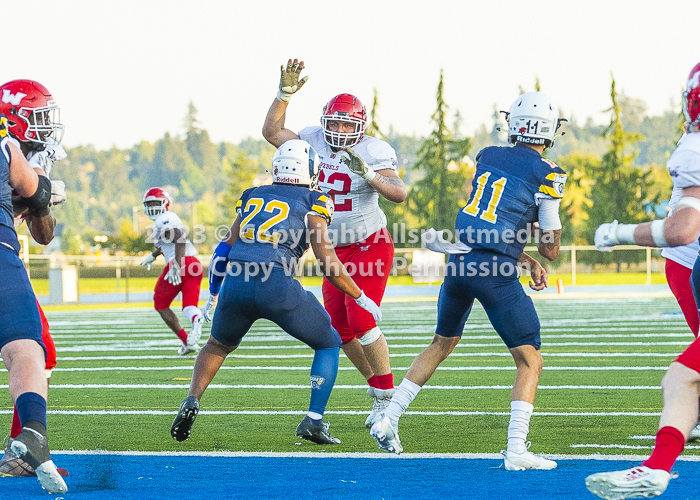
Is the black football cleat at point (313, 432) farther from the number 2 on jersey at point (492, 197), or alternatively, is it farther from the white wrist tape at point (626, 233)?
the white wrist tape at point (626, 233)

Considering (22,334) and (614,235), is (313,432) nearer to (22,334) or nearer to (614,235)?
(22,334)

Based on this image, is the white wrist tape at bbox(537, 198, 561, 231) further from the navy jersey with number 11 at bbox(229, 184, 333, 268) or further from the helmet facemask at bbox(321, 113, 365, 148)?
the helmet facemask at bbox(321, 113, 365, 148)

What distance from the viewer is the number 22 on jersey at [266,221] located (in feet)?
16.1

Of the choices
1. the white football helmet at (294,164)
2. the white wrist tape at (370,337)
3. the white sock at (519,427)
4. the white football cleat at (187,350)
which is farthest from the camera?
the white football cleat at (187,350)

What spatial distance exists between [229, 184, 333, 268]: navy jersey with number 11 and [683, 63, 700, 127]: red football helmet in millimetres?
1912

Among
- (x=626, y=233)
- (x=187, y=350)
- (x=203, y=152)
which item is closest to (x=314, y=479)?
(x=626, y=233)

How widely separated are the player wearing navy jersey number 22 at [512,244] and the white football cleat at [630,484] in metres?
0.90

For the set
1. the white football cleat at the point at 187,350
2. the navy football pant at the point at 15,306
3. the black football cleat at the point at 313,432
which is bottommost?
the white football cleat at the point at 187,350

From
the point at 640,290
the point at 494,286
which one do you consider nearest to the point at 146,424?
the point at 494,286

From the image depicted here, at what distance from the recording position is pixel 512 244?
468cm

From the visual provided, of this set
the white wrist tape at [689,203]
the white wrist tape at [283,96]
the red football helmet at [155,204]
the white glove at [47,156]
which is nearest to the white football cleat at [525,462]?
the white wrist tape at [689,203]

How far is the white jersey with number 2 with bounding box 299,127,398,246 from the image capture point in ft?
19.8

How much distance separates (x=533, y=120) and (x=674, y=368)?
155 centimetres

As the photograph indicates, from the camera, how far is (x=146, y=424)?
5676 mm
